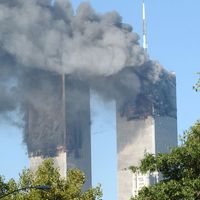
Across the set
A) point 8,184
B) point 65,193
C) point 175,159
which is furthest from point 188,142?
point 8,184

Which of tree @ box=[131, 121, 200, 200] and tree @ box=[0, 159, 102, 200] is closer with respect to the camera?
tree @ box=[131, 121, 200, 200]

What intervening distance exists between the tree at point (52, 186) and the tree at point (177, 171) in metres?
12.9

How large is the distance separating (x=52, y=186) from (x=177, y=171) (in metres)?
17.2

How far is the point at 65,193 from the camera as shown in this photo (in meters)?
78.7

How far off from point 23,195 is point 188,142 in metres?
21.5

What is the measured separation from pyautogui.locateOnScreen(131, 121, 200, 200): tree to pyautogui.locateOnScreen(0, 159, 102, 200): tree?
12.9 meters

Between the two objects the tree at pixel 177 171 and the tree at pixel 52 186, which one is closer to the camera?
the tree at pixel 177 171

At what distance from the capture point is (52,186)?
260 ft

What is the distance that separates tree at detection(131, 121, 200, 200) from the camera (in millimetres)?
61781

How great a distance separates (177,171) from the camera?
65375mm

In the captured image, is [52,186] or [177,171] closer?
[177,171]

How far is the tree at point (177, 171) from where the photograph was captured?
61781mm

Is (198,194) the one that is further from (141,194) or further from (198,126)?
(198,126)

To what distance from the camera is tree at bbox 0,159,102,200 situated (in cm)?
7875
